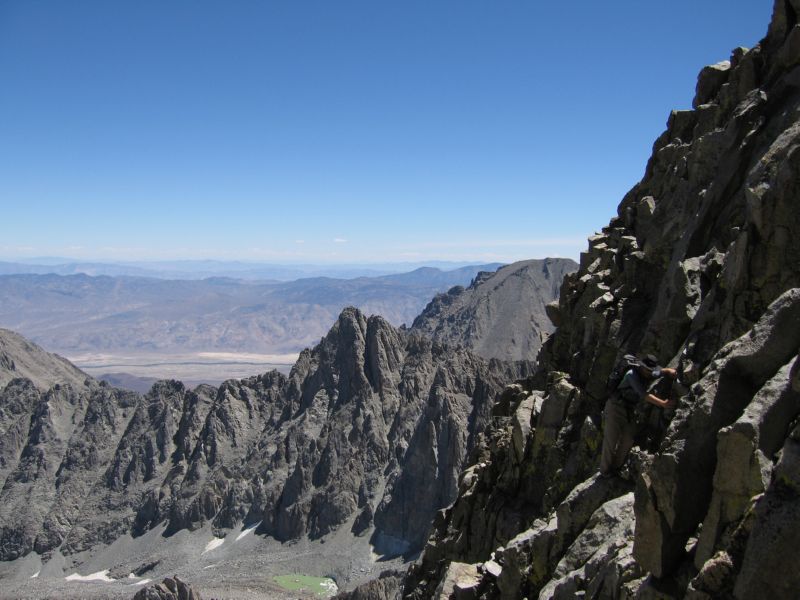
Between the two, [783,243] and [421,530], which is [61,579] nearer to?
[421,530]

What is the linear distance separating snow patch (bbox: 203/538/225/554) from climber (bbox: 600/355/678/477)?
441 ft

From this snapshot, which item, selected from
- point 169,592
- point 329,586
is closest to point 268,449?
point 329,586

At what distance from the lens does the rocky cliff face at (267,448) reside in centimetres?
12988

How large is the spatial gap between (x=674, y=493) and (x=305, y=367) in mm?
162015

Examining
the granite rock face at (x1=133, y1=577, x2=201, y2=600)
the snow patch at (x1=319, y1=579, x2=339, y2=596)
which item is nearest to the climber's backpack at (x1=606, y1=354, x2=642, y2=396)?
the granite rock face at (x1=133, y1=577, x2=201, y2=600)

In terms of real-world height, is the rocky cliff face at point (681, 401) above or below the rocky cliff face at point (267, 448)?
above

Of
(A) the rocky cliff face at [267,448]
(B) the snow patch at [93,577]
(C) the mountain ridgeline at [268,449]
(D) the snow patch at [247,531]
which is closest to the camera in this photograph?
(C) the mountain ridgeline at [268,449]

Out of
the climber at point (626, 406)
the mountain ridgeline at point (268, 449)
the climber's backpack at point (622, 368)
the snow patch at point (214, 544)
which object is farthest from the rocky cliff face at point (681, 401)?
the snow patch at point (214, 544)

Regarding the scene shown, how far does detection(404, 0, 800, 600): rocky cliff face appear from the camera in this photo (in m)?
11.6

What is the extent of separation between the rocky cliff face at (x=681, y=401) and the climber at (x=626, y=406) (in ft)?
1.41

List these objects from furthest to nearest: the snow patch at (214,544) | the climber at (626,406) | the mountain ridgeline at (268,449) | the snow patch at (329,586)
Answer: the snow patch at (214,544), the mountain ridgeline at (268,449), the snow patch at (329,586), the climber at (626,406)

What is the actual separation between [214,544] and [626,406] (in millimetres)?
138031

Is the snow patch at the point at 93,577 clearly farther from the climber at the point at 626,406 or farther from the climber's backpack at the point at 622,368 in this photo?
the climber's backpack at the point at 622,368

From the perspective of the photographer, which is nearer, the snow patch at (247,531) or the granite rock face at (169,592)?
the granite rock face at (169,592)
